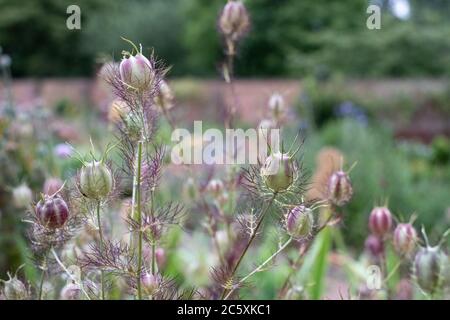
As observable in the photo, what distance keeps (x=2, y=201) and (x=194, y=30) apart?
16.4 metres

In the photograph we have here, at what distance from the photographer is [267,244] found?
152cm

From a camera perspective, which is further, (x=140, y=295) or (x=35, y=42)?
(x=35, y=42)

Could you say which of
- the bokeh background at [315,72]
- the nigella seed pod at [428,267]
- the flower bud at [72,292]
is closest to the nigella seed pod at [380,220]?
the nigella seed pod at [428,267]

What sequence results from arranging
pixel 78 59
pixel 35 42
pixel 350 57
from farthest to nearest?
1. pixel 78 59
2. pixel 35 42
3. pixel 350 57

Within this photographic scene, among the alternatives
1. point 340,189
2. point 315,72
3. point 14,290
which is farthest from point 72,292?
point 315,72

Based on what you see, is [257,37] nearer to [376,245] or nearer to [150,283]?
[376,245]

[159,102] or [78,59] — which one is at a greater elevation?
[78,59]

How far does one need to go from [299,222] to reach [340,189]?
0.47 ft

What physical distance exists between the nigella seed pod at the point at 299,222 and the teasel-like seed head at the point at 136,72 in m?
0.17

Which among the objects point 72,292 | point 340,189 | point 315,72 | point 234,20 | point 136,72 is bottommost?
point 72,292

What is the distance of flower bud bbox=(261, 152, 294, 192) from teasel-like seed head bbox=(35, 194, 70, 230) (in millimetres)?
179

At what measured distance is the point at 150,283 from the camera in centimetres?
56
